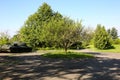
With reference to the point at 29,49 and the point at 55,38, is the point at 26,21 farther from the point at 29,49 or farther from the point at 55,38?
the point at 55,38

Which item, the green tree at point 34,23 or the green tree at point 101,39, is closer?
the green tree at point 34,23

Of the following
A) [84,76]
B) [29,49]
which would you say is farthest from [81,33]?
[84,76]

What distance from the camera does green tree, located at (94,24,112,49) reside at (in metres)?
50.7

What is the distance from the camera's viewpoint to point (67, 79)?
445 inches

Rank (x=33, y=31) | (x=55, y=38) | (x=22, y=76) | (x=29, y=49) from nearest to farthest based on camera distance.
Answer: (x=22, y=76)
(x=55, y=38)
(x=29, y=49)
(x=33, y=31)

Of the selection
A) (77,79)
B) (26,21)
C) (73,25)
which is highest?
(26,21)

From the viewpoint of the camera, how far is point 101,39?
1998 inches

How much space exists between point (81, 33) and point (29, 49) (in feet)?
35.1

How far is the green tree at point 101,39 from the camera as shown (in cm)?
5066

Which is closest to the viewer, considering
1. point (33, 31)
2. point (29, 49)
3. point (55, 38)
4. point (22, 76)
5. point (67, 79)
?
point (67, 79)

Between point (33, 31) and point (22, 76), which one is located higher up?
point (33, 31)

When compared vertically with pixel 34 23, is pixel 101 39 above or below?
below

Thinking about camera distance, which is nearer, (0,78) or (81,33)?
(0,78)

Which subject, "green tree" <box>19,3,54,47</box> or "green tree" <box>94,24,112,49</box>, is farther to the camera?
"green tree" <box>94,24,112,49</box>
